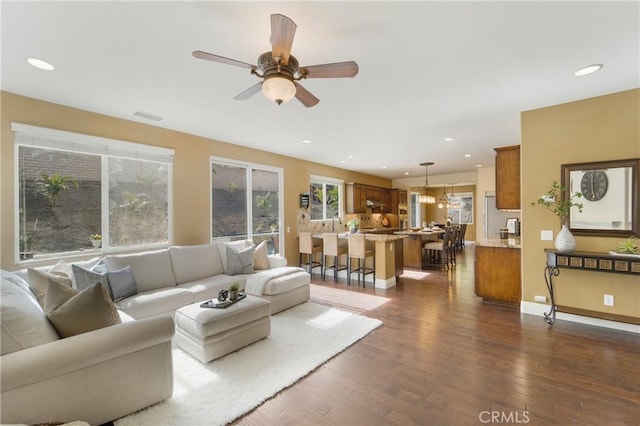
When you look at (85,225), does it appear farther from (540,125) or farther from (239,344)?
(540,125)

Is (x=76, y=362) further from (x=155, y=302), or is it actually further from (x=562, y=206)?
(x=562, y=206)

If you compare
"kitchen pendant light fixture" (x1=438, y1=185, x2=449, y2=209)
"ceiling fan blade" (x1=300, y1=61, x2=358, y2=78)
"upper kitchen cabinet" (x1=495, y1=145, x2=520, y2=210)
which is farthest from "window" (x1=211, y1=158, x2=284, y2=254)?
"kitchen pendant light fixture" (x1=438, y1=185, x2=449, y2=209)

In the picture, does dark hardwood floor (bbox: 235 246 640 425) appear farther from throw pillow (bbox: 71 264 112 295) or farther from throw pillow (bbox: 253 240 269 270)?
throw pillow (bbox: 71 264 112 295)

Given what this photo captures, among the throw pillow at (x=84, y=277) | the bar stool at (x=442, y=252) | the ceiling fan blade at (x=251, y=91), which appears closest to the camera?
the ceiling fan blade at (x=251, y=91)

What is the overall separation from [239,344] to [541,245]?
13.3 feet

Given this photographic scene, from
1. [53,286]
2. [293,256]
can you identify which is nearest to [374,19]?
[53,286]

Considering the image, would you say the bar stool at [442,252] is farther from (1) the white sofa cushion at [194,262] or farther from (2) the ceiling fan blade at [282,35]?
(2) the ceiling fan blade at [282,35]

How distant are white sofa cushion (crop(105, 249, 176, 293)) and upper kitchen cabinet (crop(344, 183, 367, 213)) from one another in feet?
17.9

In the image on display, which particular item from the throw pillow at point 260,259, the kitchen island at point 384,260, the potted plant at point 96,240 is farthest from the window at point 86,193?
the kitchen island at point 384,260

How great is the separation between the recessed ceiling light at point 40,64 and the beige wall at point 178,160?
1.00 meters

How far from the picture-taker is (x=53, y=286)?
2010mm

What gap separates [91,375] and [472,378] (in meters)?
2.88

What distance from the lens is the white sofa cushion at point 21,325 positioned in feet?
5.22

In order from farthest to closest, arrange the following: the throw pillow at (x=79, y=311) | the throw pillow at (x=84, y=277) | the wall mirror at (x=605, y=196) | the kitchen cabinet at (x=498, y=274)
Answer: the kitchen cabinet at (x=498, y=274) < the wall mirror at (x=605, y=196) < the throw pillow at (x=84, y=277) < the throw pillow at (x=79, y=311)
